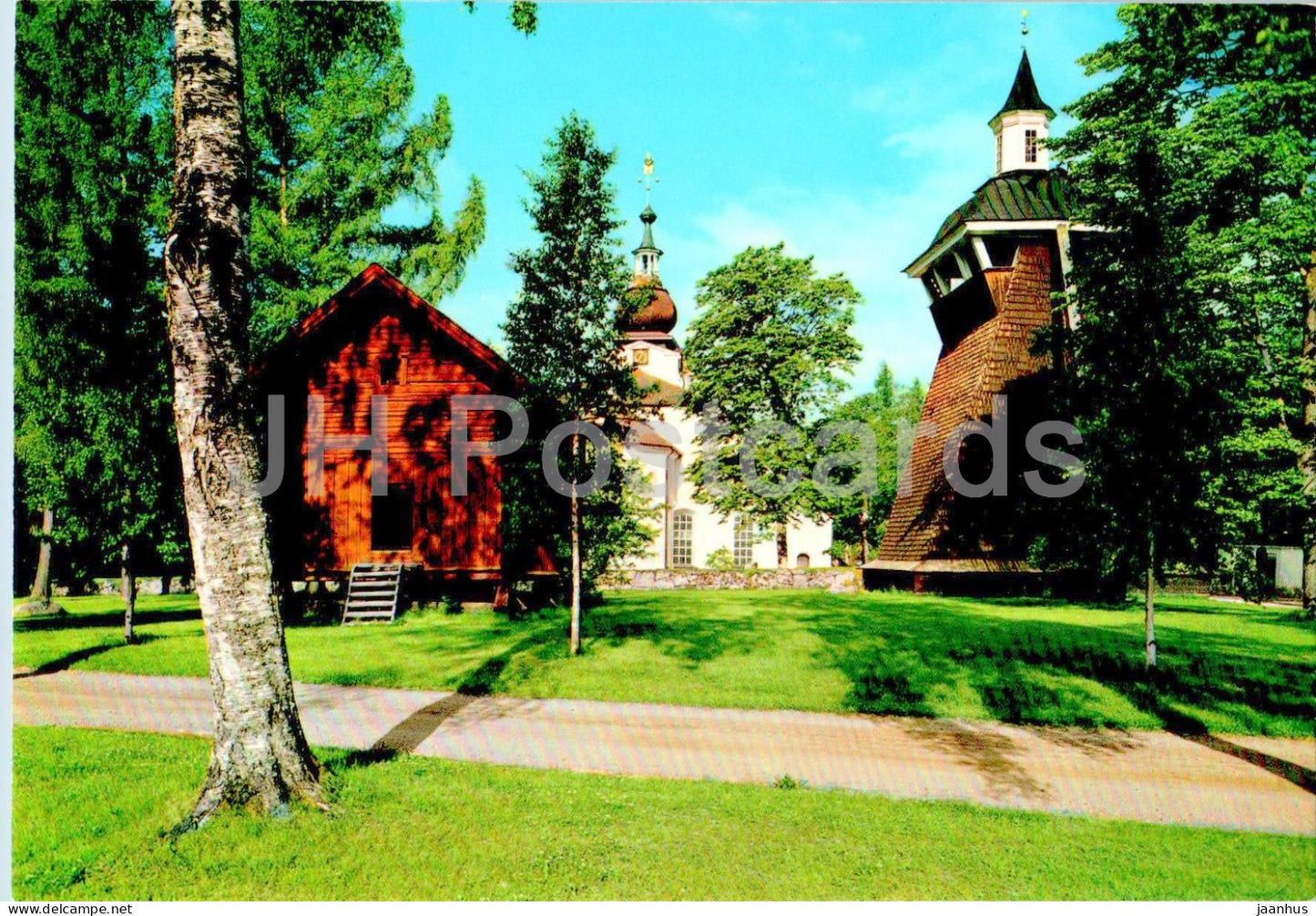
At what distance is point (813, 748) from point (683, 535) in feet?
129

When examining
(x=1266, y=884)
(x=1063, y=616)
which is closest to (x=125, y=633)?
(x=1266, y=884)

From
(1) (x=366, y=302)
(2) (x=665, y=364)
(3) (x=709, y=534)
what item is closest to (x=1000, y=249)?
(1) (x=366, y=302)

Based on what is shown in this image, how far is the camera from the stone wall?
31.1m

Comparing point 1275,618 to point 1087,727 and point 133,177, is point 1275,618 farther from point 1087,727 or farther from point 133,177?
point 133,177

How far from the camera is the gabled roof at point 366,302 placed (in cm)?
1873

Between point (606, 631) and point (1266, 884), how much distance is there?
1107cm

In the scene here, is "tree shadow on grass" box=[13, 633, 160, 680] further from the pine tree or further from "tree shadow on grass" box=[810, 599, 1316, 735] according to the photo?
"tree shadow on grass" box=[810, 599, 1316, 735]

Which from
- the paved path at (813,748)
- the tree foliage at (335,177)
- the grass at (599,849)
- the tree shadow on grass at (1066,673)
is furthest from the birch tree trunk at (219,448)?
the tree foliage at (335,177)

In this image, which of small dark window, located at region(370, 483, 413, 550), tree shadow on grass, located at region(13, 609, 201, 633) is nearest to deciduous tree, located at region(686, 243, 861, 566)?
small dark window, located at region(370, 483, 413, 550)

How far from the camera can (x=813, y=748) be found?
834 centimetres

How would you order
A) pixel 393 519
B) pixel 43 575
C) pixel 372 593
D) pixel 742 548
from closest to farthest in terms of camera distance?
pixel 372 593 → pixel 393 519 → pixel 43 575 → pixel 742 548

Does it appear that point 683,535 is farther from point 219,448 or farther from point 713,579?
point 219,448

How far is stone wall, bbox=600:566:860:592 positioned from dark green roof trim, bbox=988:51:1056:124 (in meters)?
16.2

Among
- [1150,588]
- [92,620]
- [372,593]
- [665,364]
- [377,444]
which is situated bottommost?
[92,620]
